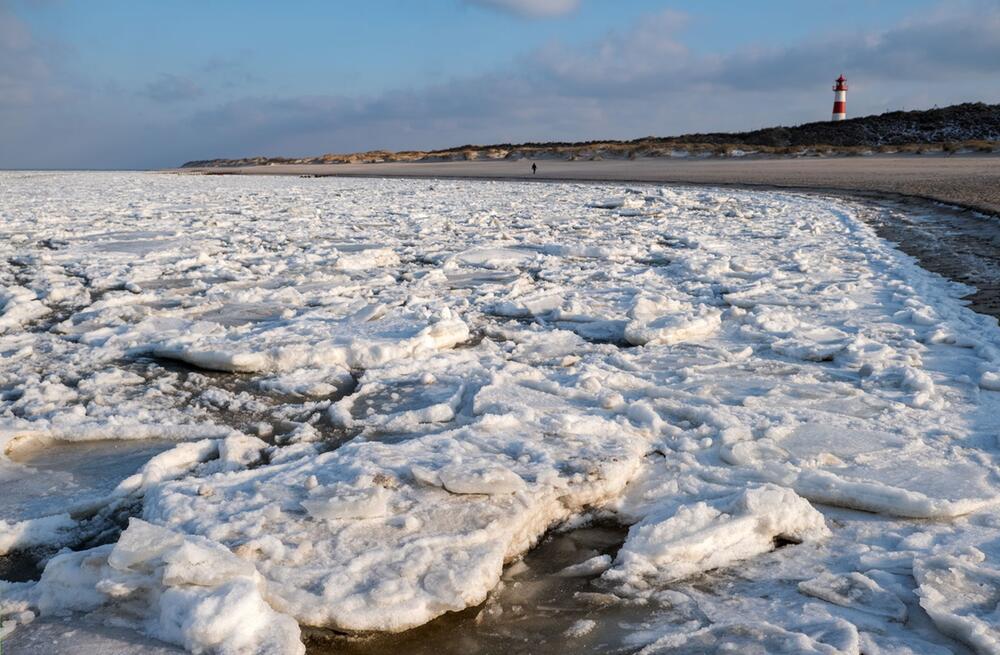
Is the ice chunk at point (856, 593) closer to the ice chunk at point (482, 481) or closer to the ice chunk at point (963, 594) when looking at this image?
the ice chunk at point (963, 594)

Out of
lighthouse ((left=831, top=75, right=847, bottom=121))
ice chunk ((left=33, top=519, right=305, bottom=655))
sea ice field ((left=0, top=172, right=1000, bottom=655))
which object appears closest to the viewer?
ice chunk ((left=33, top=519, right=305, bottom=655))

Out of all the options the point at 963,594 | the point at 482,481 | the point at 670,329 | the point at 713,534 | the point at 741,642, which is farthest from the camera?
the point at 670,329

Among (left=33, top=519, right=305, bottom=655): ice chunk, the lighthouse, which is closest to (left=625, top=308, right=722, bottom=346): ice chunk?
(left=33, top=519, right=305, bottom=655): ice chunk

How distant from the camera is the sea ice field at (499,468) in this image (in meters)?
1.48

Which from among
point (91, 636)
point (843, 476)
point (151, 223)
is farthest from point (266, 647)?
point (151, 223)

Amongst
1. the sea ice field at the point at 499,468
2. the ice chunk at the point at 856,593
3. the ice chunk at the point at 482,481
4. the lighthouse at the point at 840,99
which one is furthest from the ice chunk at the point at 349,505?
the lighthouse at the point at 840,99

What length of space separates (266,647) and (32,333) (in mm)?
2916

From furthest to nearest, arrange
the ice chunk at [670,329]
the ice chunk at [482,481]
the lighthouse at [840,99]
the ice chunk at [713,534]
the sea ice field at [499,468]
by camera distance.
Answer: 1. the lighthouse at [840,99]
2. the ice chunk at [670,329]
3. the ice chunk at [482,481]
4. the ice chunk at [713,534]
5. the sea ice field at [499,468]

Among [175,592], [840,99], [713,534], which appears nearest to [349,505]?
[175,592]

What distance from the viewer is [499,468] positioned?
1.95 meters

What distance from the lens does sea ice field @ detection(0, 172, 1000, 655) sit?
148 centimetres

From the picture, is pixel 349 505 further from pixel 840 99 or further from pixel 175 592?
pixel 840 99

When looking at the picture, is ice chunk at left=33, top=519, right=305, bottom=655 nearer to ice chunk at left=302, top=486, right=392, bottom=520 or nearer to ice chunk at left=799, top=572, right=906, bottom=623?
ice chunk at left=302, top=486, right=392, bottom=520

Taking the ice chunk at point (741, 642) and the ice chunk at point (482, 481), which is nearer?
the ice chunk at point (741, 642)
